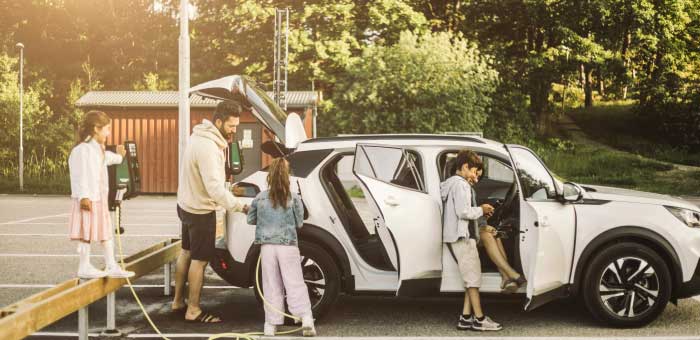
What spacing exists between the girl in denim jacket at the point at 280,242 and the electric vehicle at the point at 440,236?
41 centimetres

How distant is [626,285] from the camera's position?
249 inches

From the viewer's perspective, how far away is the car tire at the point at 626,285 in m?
Answer: 6.32

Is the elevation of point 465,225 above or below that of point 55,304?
above

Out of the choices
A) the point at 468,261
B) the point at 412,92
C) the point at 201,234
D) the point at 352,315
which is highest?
the point at 412,92

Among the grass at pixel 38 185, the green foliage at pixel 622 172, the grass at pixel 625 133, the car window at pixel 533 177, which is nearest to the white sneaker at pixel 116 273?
the car window at pixel 533 177

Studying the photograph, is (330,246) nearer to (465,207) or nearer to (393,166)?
(393,166)

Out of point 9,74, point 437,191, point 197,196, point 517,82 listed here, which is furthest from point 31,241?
point 517,82

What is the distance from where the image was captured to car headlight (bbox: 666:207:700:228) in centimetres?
643

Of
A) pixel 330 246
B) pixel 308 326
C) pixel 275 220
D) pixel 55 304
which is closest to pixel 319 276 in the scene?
pixel 330 246

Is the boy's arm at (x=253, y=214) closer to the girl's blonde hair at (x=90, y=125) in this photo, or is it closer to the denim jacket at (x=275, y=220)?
the denim jacket at (x=275, y=220)

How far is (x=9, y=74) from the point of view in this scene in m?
31.2

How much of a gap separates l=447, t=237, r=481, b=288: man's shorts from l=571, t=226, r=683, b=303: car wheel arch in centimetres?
94

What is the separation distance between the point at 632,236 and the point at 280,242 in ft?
10.3

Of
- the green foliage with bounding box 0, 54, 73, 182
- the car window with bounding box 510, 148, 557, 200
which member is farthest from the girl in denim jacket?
the green foliage with bounding box 0, 54, 73, 182
